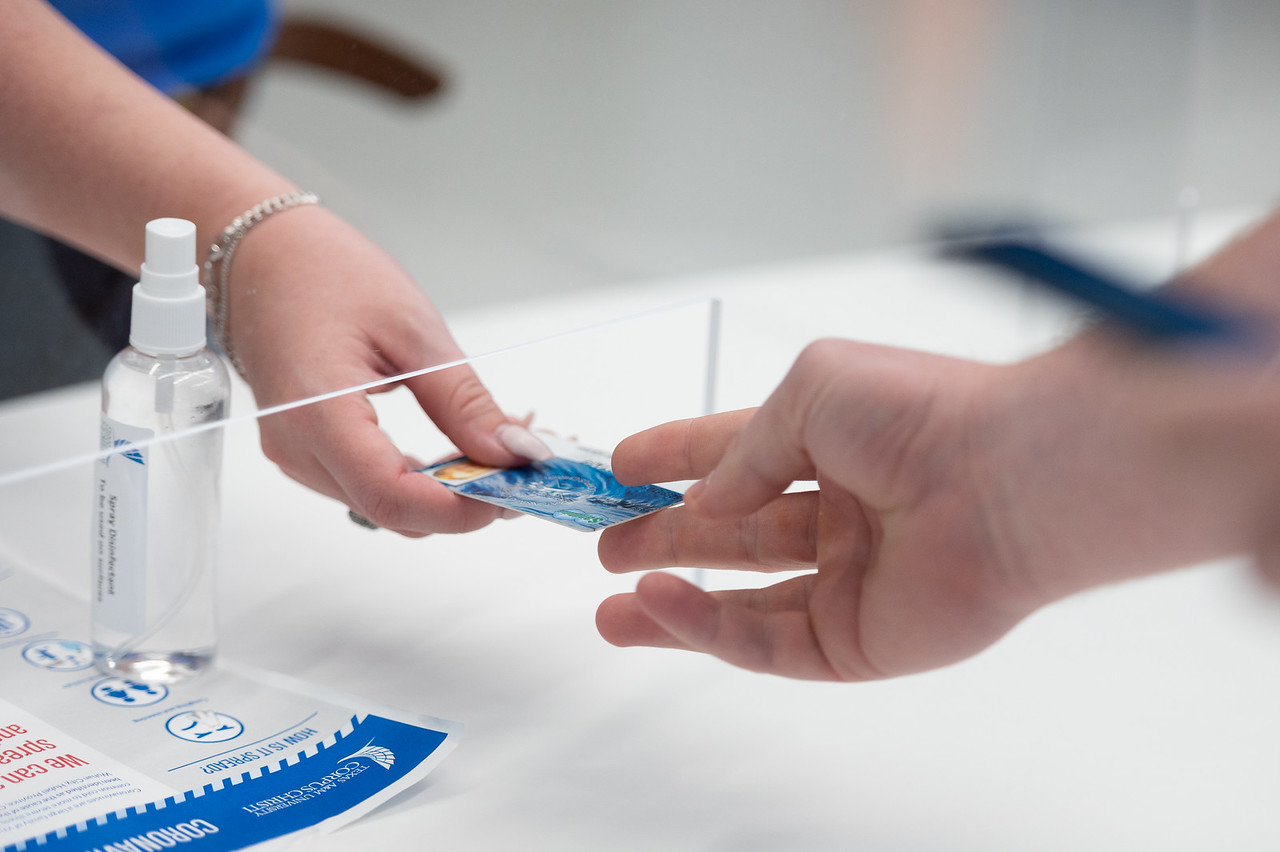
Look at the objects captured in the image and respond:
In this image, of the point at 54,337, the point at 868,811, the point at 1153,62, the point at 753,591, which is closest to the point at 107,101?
the point at 54,337

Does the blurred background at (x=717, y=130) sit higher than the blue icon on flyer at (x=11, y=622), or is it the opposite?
the blurred background at (x=717, y=130)

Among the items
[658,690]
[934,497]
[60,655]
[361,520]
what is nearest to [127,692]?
[60,655]

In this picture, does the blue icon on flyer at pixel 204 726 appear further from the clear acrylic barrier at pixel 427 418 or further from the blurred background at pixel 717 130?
the blurred background at pixel 717 130

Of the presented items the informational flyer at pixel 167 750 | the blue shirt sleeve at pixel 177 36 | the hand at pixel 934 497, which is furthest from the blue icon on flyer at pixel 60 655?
the blue shirt sleeve at pixel 177 36

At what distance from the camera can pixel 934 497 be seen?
477mm

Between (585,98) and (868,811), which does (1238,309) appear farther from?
(585,98)

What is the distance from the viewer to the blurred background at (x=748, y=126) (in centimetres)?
103

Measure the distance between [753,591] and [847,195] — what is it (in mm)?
1077

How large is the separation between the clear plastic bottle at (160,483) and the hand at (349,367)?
4cm

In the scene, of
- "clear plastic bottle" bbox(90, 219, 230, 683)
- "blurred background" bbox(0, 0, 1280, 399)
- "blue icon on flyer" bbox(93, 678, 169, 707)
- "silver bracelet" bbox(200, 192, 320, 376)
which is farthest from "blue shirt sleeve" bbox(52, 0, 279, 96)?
"blue icon on flyer" bbox(93, 678, 169, 707)

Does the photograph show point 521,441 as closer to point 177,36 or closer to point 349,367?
point 349,367

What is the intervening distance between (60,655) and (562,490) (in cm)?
25

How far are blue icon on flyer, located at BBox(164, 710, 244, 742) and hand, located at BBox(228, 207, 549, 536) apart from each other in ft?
0.40

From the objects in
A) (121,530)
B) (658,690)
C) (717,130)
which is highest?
(717,130)
